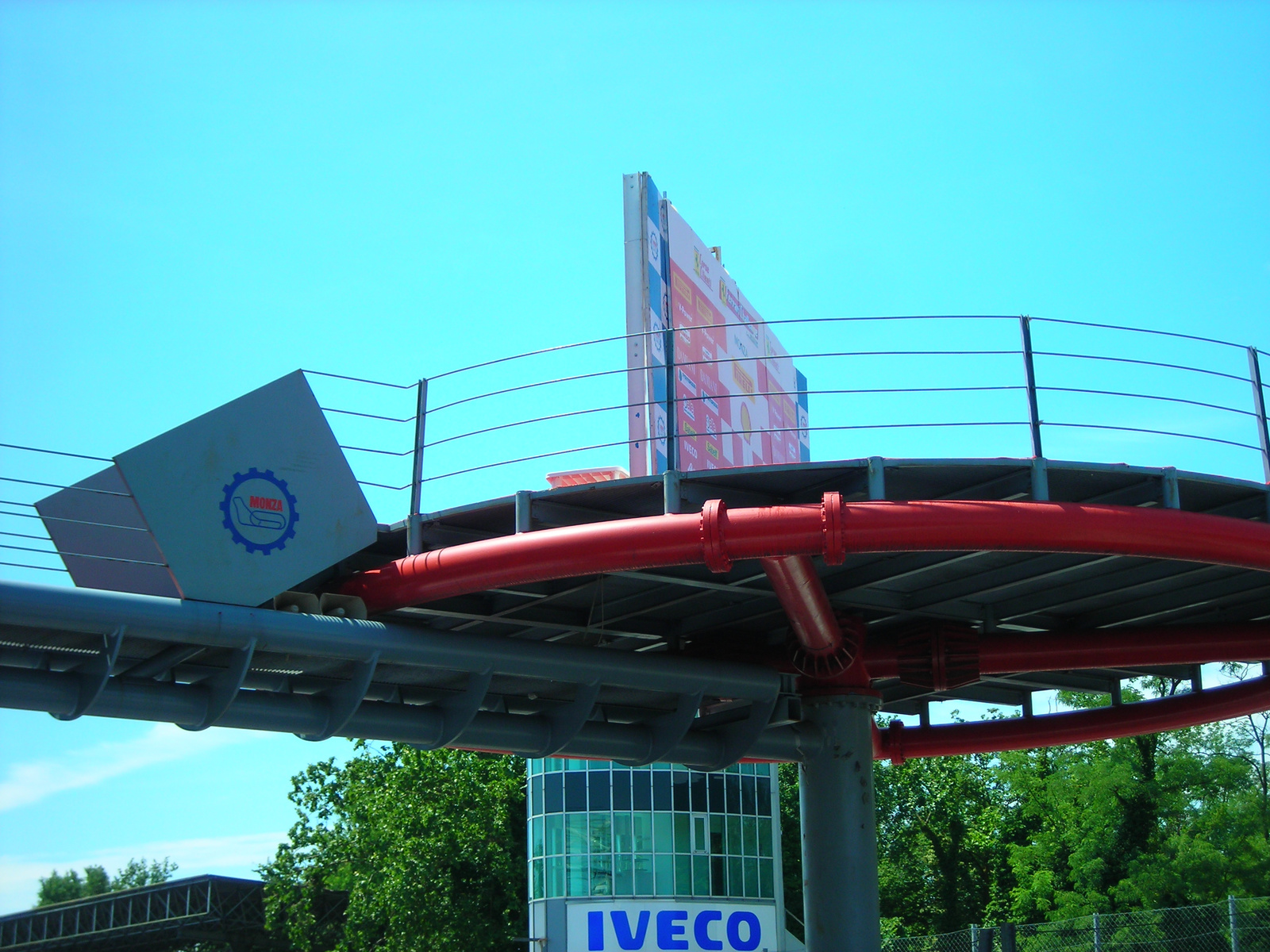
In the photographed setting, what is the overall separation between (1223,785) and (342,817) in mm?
27730

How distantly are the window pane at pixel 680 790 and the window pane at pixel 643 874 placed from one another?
1.71m

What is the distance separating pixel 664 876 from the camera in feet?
118

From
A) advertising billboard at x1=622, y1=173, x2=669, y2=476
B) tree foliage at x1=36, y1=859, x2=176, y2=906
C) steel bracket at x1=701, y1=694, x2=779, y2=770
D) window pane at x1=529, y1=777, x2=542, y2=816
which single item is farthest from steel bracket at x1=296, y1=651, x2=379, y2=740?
tree foliage at x1=36, y1=859, x2=176, y2=906

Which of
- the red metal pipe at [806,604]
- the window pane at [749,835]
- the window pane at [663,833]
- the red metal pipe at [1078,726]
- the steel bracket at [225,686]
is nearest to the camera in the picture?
the steel bracket at [225,686]

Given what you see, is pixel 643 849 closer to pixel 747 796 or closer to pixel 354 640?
pixel 747 796

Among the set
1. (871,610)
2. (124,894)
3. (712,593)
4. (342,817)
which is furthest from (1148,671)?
(124,894)

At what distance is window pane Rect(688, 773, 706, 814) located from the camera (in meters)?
37.4

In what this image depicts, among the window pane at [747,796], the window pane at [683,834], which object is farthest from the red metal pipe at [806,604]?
the window pane at [747,796]

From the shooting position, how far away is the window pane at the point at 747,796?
1516 inches

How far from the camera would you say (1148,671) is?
57.9 feet

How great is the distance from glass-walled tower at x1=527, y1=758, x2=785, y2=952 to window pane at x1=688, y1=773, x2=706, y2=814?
0.03m

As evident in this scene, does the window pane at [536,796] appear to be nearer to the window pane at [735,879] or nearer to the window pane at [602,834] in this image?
the window pane at [602,834]

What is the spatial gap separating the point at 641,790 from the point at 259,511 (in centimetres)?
2631

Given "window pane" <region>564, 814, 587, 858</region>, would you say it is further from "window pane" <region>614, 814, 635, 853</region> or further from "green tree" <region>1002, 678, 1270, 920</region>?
"green tree" <region>1002, 678, 1270, 920</region>
